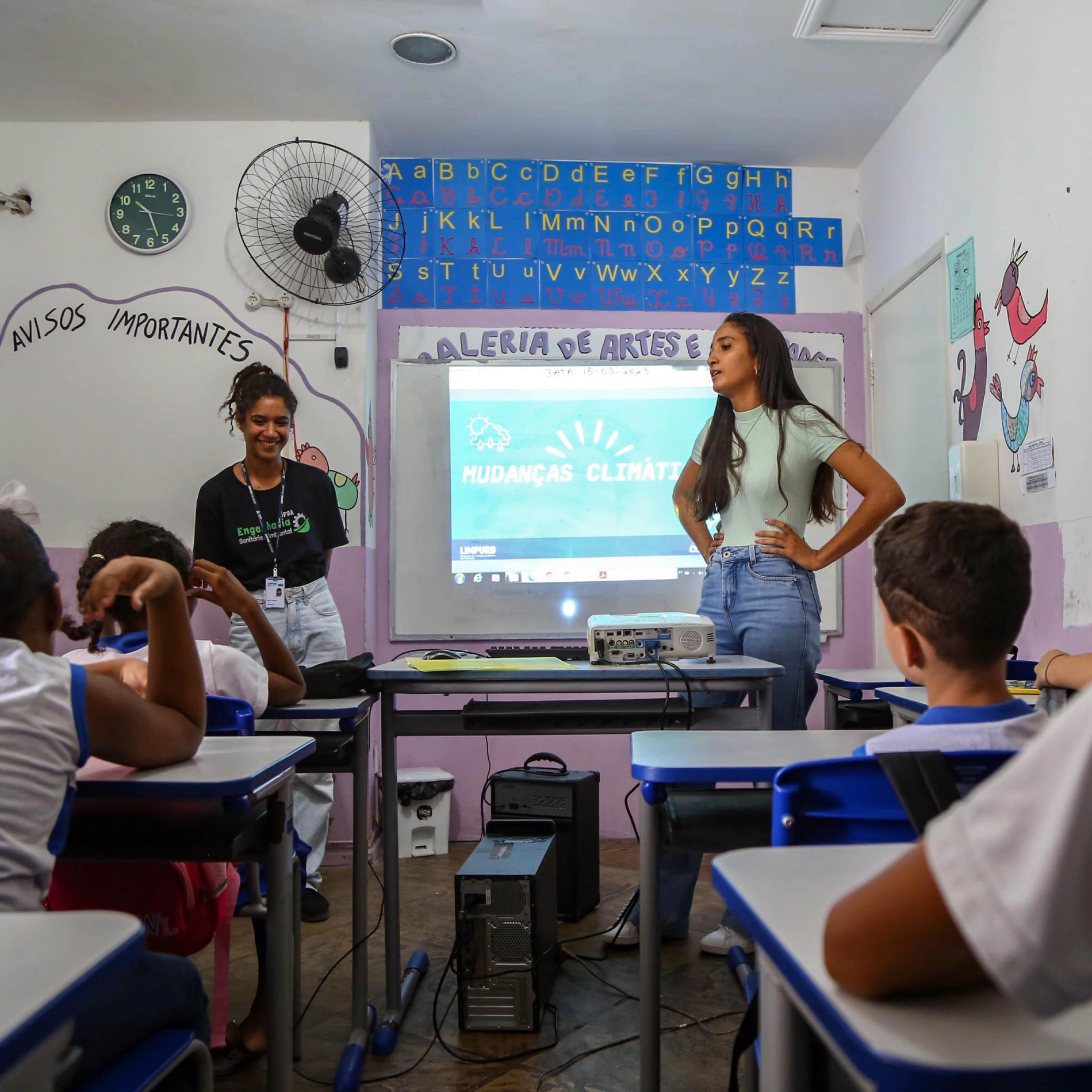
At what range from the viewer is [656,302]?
13.7ft

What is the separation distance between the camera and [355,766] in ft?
6.71

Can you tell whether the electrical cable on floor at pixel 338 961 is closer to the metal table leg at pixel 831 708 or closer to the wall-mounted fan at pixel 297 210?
the metal table leg at pixel 831 708

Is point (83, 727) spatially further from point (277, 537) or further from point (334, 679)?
point (277, 537)

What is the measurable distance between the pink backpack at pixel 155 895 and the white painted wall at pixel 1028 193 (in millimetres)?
2273

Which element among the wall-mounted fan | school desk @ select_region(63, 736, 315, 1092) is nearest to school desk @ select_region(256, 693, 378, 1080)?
school desk @ select_region(63, 736, 315, 1092)

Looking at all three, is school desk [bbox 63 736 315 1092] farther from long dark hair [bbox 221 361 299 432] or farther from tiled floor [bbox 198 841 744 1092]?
long dark hair [bbox 221 361 299 432]

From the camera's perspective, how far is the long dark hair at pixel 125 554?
5.60 ft

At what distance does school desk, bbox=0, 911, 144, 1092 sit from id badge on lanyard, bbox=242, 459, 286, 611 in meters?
2.44

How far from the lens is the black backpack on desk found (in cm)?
207

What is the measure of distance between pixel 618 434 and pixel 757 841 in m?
2.80

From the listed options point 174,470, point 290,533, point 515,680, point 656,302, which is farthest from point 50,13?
point 515,680

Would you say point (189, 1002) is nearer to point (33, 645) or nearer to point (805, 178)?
point (33, 645)

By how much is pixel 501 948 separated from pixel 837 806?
1.33 metres

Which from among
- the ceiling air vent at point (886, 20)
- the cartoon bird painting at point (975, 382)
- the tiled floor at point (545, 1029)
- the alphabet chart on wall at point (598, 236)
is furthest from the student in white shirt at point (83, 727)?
the alphabet chart on wall at point (598, 236)
